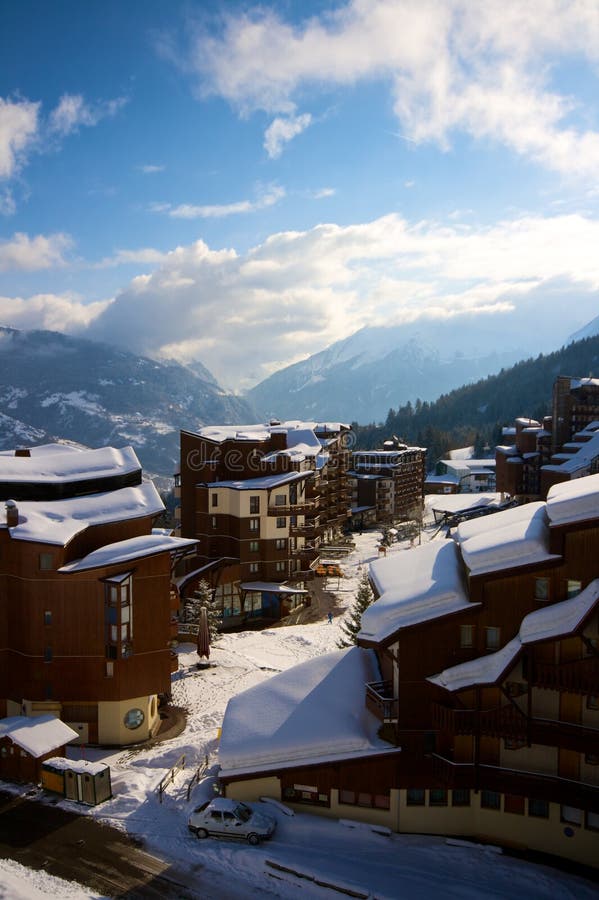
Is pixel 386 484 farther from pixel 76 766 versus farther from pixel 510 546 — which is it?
pixel 76 766

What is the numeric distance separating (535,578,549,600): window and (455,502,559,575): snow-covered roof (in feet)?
3.26

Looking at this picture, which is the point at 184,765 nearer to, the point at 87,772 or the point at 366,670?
the point at 87,772

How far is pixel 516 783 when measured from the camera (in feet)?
76.7

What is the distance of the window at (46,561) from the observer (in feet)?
102

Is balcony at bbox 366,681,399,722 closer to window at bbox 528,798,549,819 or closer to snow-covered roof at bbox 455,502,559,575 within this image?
window at bbox 528,798,549,819

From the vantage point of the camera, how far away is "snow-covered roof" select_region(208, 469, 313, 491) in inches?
2484

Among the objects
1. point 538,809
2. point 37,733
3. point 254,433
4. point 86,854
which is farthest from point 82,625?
point 254,433

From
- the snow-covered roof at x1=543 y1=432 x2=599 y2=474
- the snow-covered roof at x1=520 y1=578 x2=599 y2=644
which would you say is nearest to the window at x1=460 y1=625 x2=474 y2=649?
the snow-covered roof at x1=520 y1=578 x2=599 y2=644

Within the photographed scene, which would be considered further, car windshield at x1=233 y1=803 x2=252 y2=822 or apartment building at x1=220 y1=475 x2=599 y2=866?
car windshield at x1=233 y1=803 x2=252 y2=822

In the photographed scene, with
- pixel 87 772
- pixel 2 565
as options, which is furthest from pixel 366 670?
pixel 2 565

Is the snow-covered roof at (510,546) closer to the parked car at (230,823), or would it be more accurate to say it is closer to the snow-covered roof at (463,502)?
the parked car at (230,823)

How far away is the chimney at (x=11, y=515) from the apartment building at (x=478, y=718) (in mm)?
14836

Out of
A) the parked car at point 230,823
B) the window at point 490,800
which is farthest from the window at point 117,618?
the window at point 490,800

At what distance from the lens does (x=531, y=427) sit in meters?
107
